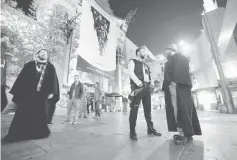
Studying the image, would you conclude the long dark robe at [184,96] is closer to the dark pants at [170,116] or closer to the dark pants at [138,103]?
the dark pants at [170,116]

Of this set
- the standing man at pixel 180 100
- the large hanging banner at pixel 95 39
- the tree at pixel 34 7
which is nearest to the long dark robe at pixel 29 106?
the standing man at pixel 180 100

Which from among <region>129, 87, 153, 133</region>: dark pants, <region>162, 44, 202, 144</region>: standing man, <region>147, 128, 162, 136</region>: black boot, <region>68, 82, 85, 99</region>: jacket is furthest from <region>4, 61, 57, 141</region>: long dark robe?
<region>162, 44, 202, 144</region>: standing man

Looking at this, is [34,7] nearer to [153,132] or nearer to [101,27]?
[101,27]

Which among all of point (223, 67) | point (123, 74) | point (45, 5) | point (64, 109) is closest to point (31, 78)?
point (64, 109)

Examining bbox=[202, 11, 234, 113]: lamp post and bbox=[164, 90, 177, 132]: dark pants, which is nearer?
bbox=[164, 90, 177, 132]: dark pants

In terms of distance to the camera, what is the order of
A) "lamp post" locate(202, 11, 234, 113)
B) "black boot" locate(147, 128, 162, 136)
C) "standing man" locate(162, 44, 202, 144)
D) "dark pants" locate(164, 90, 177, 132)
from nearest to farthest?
"standing man" locate(162, 44, 202, 144)
"dark pants" locate(164, 90, 177, 132)
"black boot" locate(147, 128, 162, 136)
"lamp post" locate(202, 11, 234, 113)

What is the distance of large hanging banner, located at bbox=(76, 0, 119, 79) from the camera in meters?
7.20

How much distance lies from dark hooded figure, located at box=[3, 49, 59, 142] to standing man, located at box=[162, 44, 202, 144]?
2.17 m

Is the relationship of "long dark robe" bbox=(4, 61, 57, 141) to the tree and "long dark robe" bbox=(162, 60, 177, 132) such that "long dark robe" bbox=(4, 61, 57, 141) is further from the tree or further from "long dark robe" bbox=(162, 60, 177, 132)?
the tree

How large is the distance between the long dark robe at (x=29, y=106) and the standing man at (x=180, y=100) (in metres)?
2.19

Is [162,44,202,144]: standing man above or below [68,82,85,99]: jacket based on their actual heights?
below

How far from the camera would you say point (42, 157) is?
1.20m

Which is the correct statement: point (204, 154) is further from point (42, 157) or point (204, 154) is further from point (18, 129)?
point (18, 129)

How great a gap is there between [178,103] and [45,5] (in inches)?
466
